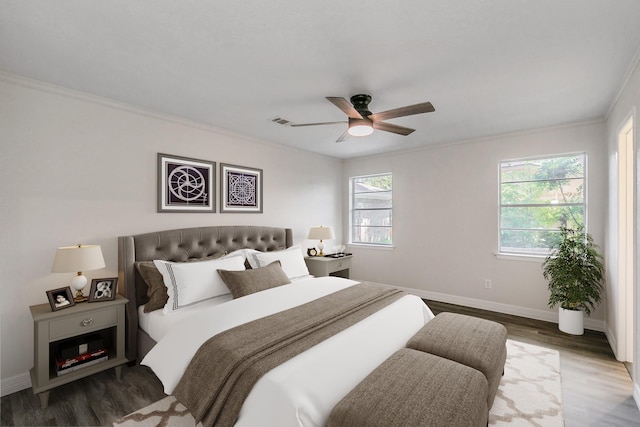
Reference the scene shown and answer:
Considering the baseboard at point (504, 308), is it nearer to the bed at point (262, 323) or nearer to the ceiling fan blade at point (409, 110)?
the bed at point (262, 323)

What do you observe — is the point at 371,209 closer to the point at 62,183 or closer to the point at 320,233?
the point at 320,233

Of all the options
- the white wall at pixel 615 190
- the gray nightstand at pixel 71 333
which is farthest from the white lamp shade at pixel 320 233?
the white wall at pixel 615 190

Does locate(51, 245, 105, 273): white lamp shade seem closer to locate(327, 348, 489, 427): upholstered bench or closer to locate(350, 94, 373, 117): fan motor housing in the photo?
locate(327, 348, 489, 427): upholstered bench

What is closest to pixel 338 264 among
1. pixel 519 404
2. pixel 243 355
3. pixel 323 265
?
pixel 323 265

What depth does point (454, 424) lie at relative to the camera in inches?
53.1

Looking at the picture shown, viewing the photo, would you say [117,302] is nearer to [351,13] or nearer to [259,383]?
[259,383]

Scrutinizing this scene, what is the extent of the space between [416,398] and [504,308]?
11.4 ft

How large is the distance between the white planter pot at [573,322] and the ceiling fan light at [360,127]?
312 cm

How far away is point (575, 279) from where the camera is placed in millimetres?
3389

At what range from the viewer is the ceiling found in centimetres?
166

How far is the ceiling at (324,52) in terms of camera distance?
5.46 ft

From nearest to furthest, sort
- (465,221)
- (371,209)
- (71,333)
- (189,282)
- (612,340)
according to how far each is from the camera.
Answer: (71,333) → (189,282) → (612,340) → (465,221) → (371,209)

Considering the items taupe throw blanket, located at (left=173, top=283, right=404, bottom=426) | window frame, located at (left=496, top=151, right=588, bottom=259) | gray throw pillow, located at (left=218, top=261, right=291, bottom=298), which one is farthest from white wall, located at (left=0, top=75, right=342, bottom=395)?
window frame, located at (left=496, top=151, right=588, bottom=259)

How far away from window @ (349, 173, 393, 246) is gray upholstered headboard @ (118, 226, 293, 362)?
6.60 ft
